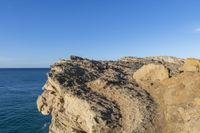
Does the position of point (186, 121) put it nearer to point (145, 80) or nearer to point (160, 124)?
point (160, 124)

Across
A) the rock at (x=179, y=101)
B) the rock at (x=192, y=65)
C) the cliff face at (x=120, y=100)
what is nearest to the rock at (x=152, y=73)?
the cliff face at (x=120, y=100)

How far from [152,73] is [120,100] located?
7001 millimetres

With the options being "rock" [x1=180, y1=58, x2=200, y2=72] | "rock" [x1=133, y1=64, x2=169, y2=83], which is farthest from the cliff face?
"rock" [x1=180, y1=58, x2=200, y2=72]

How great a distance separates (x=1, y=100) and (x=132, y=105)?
237ft

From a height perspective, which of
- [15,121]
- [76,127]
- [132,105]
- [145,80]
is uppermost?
[145,80]

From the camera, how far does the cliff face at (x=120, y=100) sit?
29156 mm

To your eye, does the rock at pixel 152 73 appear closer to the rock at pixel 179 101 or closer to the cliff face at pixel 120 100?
the cliff face at pixel 120 100

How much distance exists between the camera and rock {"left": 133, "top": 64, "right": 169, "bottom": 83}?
36656mm

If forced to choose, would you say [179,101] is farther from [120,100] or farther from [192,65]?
[192,65]

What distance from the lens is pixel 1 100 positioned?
93.9 metres

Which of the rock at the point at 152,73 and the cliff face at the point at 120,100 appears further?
the rock at the point at 152,73

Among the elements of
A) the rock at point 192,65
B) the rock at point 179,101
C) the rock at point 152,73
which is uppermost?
the rock at point 192,65

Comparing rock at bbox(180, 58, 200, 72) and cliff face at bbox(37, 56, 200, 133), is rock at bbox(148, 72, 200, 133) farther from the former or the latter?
rock at bbox(180, 58, 200, 72)

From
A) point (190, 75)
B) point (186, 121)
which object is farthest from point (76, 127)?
point (190, 75)
